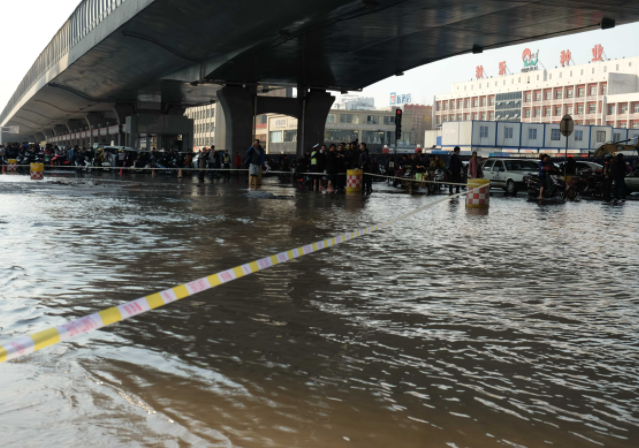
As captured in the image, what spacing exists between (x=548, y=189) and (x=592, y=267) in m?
17.5

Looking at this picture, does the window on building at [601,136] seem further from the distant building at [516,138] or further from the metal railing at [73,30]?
the metal railing at [73,30]

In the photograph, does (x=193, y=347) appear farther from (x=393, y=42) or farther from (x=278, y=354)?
(x=393, y=42)

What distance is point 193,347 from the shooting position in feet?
16.0

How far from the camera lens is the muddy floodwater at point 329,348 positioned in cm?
349

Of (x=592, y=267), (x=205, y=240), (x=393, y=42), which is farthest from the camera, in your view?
(x=393, y=42)

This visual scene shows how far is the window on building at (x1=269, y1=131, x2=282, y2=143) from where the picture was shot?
127 m

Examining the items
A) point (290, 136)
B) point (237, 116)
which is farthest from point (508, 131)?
point (290, 136)

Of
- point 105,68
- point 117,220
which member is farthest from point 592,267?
point 105,68

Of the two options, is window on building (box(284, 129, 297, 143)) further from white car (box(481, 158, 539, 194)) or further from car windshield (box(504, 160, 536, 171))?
car windshield (box(504, 160, 536, 171))

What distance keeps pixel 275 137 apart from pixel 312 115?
269 feet

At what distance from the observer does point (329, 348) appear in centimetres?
490

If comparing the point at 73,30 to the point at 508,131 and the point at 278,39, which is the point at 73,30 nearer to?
the point at 278,39

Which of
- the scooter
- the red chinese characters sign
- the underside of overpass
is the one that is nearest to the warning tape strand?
the scooter

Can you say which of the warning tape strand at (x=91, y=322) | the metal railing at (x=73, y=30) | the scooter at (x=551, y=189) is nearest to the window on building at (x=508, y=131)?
the metal railing at (x=73, y=30)
